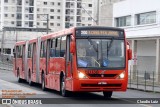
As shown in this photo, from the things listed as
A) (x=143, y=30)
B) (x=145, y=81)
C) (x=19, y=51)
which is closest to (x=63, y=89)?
(x=145, y=81)

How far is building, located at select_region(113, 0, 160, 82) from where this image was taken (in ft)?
157

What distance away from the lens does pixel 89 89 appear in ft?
67.4

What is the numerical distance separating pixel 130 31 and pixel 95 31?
3245 centimetres

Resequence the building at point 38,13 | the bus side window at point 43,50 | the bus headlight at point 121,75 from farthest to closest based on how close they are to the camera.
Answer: the building at point 38,13 → the bus side window at point 43,50 → the bus headlight at point 121,75

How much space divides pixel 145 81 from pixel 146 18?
57.7 ft

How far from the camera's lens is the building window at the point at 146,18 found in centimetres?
4897

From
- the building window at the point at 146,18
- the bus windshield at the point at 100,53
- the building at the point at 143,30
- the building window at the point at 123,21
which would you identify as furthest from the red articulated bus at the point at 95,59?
the building window at the point at 123,21

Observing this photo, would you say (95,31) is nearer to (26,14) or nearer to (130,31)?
(130,31)

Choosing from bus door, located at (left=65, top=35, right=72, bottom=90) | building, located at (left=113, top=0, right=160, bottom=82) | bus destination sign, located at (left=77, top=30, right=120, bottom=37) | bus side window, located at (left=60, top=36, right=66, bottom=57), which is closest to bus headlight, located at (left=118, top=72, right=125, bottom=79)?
bus destination sign, located at (left=77, top=30, right=120, bottom=37)

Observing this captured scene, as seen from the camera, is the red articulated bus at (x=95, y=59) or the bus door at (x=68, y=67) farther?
the bus door at (x=68, y=67)

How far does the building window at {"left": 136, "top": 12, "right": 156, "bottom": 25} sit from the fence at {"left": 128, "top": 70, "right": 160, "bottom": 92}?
9.31m

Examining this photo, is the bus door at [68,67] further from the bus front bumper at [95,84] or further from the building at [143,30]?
the building at [143,30]

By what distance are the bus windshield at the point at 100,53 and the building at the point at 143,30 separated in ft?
85.8

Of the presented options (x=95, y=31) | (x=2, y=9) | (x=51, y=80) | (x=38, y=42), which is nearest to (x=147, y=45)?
(x=38, y=42)
